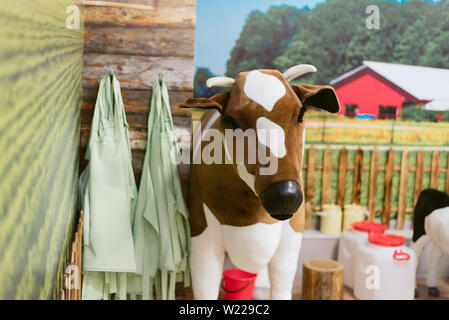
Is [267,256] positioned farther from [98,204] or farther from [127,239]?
[98,204]

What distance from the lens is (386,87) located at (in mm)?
3049

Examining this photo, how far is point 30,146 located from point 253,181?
0.78m

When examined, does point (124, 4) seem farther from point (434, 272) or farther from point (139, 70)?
point (434, 272)

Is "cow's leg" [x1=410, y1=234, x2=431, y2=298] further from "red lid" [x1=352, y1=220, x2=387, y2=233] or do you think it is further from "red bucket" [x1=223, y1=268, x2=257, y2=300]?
"red bucket" [x1=223, y1=268, x2=257, y2=300]

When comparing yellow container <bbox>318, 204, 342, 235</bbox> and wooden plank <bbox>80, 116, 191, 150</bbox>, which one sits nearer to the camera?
wooden plank <bbox>80, 116, 191, 150</bbox>

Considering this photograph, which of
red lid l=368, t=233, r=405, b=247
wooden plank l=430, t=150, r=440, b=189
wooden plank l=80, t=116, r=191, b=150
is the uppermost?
wooden plank l=80, t=116, r=191, b=150

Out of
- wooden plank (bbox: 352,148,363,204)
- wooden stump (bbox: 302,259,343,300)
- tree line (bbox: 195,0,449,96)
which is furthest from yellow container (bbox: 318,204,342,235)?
tree line (bbox: 195,0,449,96)

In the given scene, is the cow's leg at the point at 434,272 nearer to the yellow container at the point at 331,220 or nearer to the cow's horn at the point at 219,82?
the yellow container at the point at 331,220

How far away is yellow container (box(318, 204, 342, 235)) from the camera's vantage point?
9.48 ft

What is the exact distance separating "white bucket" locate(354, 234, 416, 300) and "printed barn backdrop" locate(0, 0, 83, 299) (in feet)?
6.35

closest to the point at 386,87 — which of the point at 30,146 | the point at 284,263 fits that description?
the point at 284,263

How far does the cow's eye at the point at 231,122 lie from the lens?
1.34 m

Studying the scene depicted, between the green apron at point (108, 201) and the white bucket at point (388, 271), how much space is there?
147cm

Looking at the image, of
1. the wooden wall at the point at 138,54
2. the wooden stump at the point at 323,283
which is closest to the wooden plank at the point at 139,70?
the wooden wall at the point at 138,54
